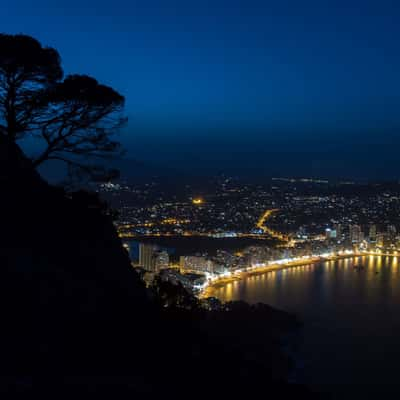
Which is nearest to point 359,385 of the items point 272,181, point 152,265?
point 152,265

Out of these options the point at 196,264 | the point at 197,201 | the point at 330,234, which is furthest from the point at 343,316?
the point at 197,201

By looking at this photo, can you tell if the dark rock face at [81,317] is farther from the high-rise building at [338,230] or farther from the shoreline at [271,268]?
the high-rise building at [338,230]

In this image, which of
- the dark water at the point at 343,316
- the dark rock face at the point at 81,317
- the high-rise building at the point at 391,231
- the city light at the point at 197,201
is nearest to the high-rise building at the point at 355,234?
the high-rise building at the point at 391,231

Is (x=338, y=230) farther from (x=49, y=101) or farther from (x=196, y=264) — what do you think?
(x=49, y=101)

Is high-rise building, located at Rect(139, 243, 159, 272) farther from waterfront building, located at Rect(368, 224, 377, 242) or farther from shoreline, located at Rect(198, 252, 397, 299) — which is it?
waterfront building, located at Rect(368, 224, 377, 242)

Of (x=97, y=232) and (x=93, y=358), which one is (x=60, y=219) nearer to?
(x=97, y=232)

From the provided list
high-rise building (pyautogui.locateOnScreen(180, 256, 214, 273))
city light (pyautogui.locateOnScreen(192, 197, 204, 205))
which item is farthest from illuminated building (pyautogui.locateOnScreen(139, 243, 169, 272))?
city light (pyautogui.locateOnScreen(192, 197, 204, 205))

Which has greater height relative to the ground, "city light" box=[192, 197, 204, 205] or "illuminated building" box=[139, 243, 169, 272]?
"city light" box=[192, 197, 204, 205]
